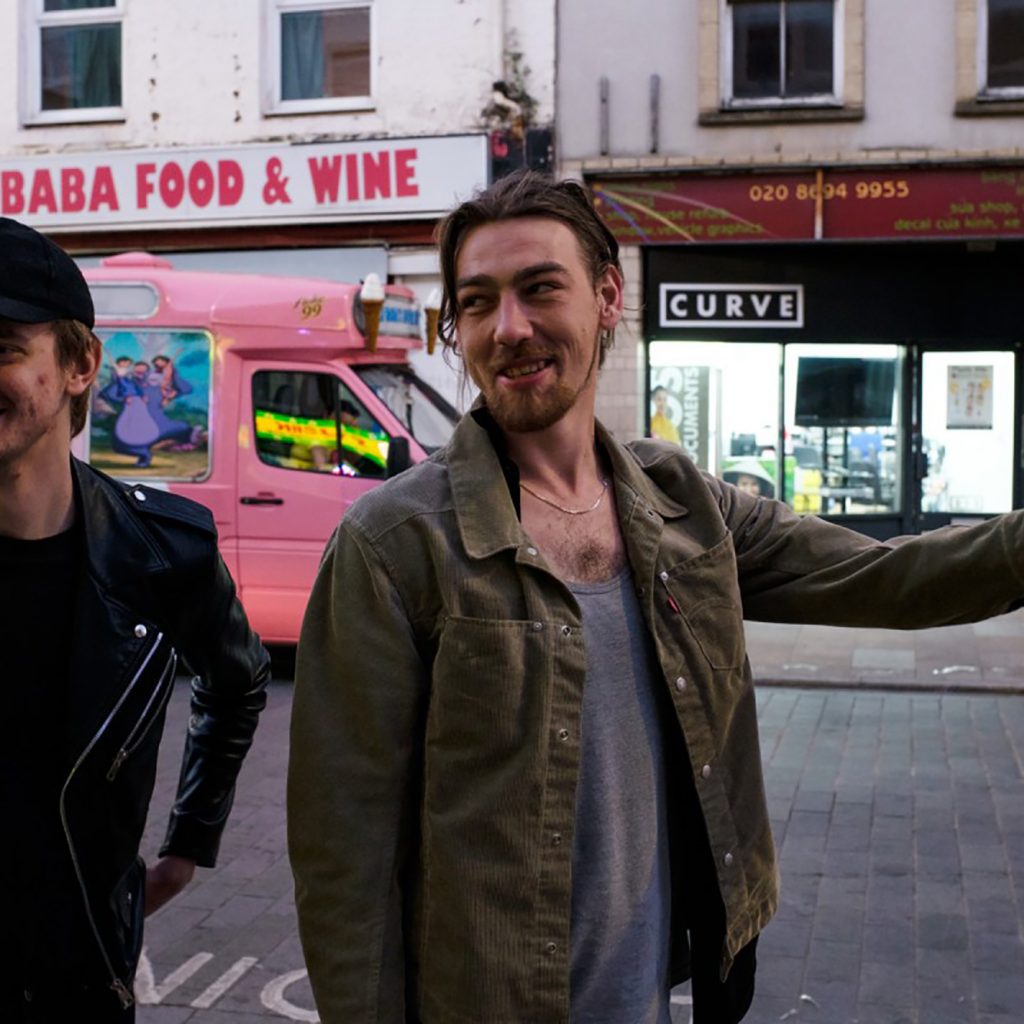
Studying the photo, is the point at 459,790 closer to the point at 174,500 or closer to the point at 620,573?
the point at 620,573

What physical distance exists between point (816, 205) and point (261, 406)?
7364mm

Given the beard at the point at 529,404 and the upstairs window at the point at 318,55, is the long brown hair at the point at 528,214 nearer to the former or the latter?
the beard at the point at 529,404

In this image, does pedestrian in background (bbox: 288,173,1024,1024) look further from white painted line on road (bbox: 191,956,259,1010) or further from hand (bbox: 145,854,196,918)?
white painted line on road (bbox: 191,956,259,1010)

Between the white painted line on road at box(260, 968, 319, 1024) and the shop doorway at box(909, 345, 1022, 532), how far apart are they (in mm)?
12080

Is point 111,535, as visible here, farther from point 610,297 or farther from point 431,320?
point 431,320

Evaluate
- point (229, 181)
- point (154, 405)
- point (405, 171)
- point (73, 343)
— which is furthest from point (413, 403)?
point (73, 343)

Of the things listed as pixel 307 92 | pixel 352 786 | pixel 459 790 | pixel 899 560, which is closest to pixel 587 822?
pixel 459 790

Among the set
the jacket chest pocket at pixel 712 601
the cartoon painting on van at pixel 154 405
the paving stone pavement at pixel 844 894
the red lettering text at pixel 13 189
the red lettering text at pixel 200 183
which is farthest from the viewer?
the red lettering text at pixel 13 189

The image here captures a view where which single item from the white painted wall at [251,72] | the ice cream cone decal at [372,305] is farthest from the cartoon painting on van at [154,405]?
the white painted wall at [251,72]

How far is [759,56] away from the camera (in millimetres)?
14922

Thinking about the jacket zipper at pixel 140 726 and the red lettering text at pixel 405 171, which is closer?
the jacket zipper at pixel 140 726

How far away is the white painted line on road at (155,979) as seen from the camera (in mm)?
4527

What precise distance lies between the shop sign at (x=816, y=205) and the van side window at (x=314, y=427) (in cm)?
571

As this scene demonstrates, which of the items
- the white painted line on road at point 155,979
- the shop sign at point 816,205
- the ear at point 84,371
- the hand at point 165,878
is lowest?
the white painted line on road at point 155,979
